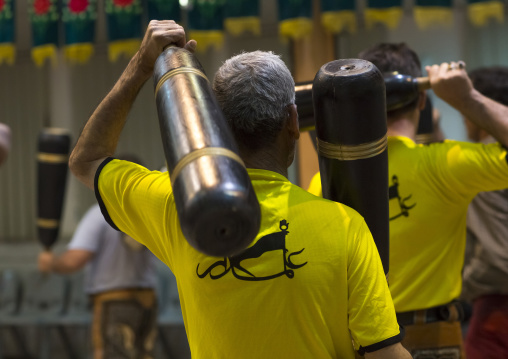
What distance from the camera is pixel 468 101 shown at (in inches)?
62.4

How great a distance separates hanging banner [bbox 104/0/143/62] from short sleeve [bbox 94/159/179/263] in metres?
3.15

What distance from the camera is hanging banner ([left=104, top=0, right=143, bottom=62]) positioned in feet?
14.1

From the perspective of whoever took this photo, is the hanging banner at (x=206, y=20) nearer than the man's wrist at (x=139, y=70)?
No

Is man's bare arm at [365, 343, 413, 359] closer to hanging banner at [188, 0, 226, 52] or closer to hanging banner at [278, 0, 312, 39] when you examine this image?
hanging banner at [278, 0, 312, 39]

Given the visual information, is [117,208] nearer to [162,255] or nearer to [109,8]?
[162,255]

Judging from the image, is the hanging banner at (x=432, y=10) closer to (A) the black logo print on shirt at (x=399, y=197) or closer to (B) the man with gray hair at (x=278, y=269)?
(A) the black logo print on shirt at (x=399, y=197)

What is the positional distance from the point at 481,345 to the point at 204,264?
1.42 metres

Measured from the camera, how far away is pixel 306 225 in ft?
3.66

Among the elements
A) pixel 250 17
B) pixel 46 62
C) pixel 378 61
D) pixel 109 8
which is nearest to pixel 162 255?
pixel 378 61

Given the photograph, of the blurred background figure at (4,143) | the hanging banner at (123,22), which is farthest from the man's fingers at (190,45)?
the hanging banner at (123,22)

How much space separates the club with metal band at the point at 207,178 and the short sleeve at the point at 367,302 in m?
0.29

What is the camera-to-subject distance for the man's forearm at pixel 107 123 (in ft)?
4.27

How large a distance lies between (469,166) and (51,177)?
6.36ft

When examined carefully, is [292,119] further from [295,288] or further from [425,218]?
[425,218]
